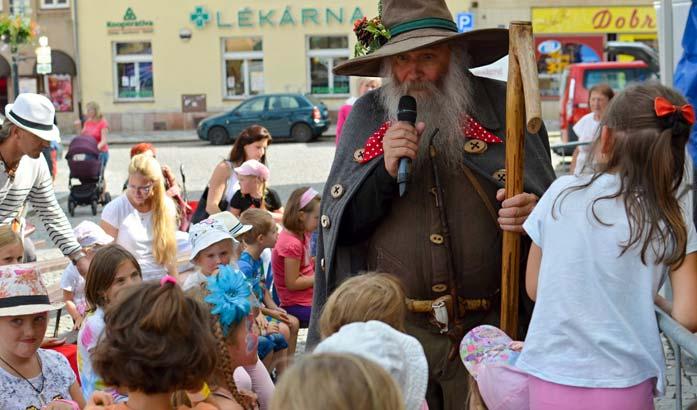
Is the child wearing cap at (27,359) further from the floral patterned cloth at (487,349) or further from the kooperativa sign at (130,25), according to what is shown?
the kooperativa sign at (130,25)

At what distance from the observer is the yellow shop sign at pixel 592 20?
116ft

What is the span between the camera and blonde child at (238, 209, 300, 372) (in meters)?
6.51

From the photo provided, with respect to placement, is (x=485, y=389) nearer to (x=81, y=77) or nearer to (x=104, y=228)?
(x=104, y=228)

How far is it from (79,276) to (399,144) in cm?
375

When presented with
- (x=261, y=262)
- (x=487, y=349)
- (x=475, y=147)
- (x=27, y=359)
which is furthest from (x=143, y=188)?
(x=487, y=349)

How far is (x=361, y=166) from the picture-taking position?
4016 millimetres

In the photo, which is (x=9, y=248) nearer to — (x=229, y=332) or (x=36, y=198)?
(x=36, y=198)

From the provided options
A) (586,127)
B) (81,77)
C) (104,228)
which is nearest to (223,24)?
(81,77)

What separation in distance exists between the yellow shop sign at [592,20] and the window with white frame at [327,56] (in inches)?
255

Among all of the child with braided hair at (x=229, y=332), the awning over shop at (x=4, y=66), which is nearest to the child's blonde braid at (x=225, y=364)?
the child with braided hair at (x=229, y=332)

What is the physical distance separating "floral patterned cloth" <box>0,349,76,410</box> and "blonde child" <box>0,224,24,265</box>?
130 cm

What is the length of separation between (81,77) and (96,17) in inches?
81.9

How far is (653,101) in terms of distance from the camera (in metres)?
3.02

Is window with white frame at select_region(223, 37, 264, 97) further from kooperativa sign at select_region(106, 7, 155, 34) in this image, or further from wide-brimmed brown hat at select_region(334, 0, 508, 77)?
wide-brimmed brown hat at select_region(334, 0, 508, 77)
